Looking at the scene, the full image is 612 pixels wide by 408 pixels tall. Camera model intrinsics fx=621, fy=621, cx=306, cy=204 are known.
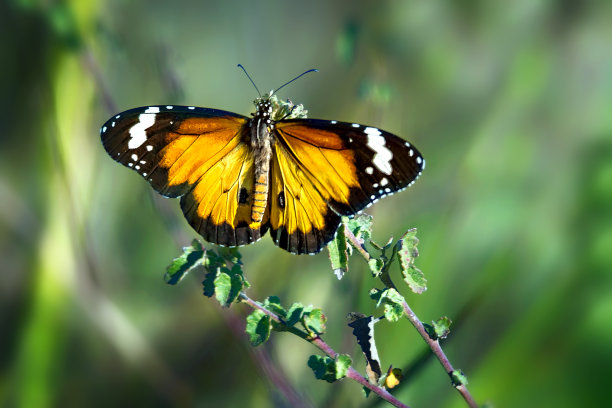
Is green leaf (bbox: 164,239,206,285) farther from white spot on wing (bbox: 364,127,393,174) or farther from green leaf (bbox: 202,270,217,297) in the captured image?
white spot on wing (bbox: 364,127,393,174)

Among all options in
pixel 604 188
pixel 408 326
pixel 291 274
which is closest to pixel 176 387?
pixel 291 274

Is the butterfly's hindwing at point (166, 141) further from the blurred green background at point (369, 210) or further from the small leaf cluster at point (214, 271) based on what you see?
the blurred green background at point (369, 210)

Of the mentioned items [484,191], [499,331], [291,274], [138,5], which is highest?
[138,5]

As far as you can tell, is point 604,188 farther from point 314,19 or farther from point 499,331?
point 314,19

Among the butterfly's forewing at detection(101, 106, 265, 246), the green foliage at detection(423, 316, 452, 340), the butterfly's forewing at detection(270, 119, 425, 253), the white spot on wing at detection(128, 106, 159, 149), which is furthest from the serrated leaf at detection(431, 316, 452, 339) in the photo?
the white spot on wing at detection(128, 106, 159, 149)

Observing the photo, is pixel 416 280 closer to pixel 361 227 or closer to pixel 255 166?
pixel 361 227
